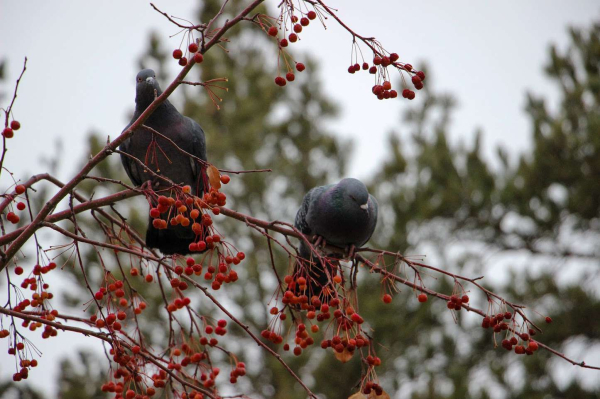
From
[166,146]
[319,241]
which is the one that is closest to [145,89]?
[166,146]

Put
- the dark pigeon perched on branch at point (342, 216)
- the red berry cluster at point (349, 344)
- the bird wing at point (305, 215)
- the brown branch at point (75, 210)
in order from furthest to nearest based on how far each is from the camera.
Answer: the bird wing at point (305, 215)
the dark pigeon perched on branch at point (342, 216)
the brown branch at point (75, 210)
the red berry cluster at point (349, 344)

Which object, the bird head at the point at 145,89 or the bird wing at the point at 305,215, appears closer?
the bird head at the point at 145,89

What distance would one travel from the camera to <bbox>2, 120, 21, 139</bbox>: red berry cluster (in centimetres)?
217

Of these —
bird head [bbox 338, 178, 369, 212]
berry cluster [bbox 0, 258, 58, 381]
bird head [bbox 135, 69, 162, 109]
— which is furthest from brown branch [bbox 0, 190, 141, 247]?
bird head [bbox 338, 178, 369, 212]

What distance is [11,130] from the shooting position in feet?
7.22

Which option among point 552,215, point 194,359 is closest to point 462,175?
point 552,215

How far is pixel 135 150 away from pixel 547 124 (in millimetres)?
6328

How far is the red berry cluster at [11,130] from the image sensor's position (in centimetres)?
217

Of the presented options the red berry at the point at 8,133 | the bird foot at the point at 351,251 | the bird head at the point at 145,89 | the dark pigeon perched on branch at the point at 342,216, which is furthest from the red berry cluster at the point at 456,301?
the bird head at the point at 145,89

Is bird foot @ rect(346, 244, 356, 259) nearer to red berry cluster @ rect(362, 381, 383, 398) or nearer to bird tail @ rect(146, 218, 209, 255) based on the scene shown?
red berry cluster @ rect(362, 381, 383, 398)

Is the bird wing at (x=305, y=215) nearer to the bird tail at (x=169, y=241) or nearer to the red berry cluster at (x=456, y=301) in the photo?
the bird tail at (x=169, y=241)

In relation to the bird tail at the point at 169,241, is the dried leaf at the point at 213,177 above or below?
below

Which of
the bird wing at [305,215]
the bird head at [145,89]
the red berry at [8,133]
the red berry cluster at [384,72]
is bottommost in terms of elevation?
the red berry at [8,133]

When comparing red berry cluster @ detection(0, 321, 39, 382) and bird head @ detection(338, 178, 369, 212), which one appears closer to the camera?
red berry cluster @ detection(0, 321, 39, 382)
